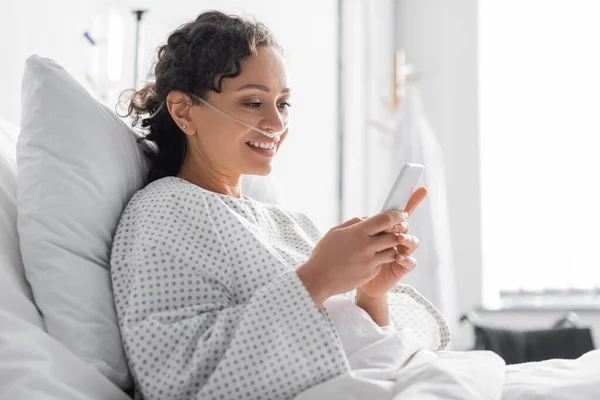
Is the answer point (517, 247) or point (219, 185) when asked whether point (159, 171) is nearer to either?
point (219, 185)

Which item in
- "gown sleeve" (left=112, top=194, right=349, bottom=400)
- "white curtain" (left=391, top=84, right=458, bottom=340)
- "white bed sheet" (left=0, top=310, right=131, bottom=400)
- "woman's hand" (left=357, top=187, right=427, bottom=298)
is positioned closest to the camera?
"white bed sheet" (left=0, top=310, right=131, bottom=400)

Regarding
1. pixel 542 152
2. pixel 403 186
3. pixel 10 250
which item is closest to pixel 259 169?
pixel 403 186

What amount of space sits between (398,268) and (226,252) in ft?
1.11

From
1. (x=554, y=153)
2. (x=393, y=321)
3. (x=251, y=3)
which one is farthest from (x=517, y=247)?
(x=393, y=321)

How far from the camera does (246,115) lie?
1.45m

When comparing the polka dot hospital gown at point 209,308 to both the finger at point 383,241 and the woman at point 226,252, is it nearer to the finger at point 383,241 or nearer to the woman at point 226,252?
the woman at point 226,252

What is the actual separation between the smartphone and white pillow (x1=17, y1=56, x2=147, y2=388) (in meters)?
0.49

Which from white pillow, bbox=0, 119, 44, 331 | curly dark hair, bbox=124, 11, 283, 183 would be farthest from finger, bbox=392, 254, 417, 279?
white pillow, bbox=0, 119, 44, 331

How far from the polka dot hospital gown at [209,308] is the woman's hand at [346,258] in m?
0.03

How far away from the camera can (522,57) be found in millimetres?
4488

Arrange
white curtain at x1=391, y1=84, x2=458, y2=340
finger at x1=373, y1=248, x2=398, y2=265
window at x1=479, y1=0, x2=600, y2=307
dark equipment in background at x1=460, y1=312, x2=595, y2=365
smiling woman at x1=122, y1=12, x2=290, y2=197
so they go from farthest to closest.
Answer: window at x1=479, y1=0, x2=600, y2=307
white curtain at x1=391, y1=84, x2=458, y2=340
dark equipment in background at x1=460, y1=312, x2=595, y2=365
smiling woman at x1=122, y1=12, x2=290, y2=197
finger at x1=373, y1=248, x2=398, y2=265

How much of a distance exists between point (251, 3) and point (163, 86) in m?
1.69

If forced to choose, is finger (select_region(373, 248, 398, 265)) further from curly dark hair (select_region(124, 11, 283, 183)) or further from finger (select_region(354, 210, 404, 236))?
curly dark hair (select_region(124, 11, 283, 183))

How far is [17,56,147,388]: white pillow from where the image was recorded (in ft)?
3.81
